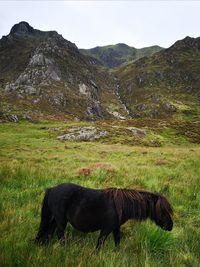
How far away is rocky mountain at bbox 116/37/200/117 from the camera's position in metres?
135

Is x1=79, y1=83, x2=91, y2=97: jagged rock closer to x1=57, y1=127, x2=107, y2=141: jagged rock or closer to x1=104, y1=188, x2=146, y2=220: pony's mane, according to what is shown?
x1=57, y1=127, x2=107, y2=141: jagged rock

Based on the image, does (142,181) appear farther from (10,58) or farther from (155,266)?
(10,58)

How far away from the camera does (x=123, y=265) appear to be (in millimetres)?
4230

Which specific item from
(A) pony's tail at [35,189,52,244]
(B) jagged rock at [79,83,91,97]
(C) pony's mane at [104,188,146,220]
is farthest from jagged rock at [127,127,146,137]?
(B) jagged rock at [79,83,91,97]

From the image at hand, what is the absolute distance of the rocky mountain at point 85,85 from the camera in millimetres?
107000

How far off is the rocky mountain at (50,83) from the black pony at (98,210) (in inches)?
3238

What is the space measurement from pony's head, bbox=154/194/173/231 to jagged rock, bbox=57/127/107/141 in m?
49.7

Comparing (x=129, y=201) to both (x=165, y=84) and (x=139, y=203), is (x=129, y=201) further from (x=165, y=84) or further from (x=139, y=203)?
(x=165, y=84)

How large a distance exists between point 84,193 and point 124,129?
5961 centimetres

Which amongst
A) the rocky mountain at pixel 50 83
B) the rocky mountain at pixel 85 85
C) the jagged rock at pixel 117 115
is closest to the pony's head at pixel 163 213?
the rocky mountain at pixel 85 85

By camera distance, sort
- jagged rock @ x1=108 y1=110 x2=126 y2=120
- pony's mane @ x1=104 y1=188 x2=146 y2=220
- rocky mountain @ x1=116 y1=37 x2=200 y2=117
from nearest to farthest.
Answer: pony's mane @ x1=104 y1=188 x2=146 y2=220 < jagged rock @ x1=108 y1=110 x2=126 y2=120 < rocky mountain @ x1=116 y1=37 x2=200 y2=117

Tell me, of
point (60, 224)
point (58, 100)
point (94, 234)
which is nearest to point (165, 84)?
point (58, 100)

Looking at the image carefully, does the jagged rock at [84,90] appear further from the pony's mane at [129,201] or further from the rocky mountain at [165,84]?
the pony's mane at [129,201]

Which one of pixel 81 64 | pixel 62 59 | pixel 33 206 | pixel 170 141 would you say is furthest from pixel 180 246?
pixel 81 64
